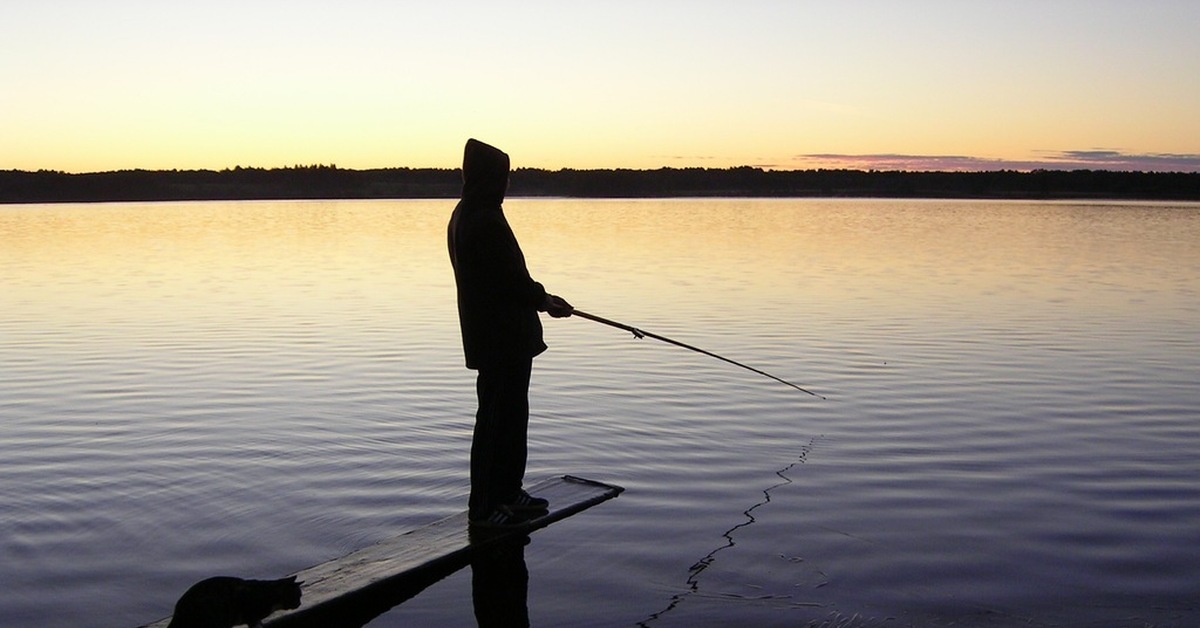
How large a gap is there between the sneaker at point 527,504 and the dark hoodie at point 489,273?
0.79 metres

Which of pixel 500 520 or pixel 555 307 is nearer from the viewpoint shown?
pixel 500 520

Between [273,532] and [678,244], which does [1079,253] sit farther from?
[273,532]

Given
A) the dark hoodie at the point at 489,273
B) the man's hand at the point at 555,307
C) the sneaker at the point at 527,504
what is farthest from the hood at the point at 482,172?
the sneaker at the point at 527,504

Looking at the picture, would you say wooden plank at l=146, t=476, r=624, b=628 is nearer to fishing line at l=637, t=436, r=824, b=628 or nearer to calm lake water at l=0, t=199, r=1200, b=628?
calm lake water at l=0, t=199, r=1200, b=628

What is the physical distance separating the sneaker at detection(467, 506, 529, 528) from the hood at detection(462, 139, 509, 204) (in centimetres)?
165

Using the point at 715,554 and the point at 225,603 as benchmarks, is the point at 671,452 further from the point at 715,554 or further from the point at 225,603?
the point at 225,603

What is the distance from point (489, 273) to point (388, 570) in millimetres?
1645

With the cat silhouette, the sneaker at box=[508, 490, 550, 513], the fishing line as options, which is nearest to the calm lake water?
the fishing line

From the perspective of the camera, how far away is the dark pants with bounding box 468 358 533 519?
245 inches

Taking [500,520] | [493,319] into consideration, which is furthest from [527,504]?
[493,319]

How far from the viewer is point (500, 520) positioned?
6.14m

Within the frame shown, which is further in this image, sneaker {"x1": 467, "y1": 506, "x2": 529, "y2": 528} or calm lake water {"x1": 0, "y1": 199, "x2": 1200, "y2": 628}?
sneaker {"x1": 467, "y1": 506, "x2": 529, "y2": 528}

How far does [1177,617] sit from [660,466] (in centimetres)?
353

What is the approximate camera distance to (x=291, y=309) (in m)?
18.4
